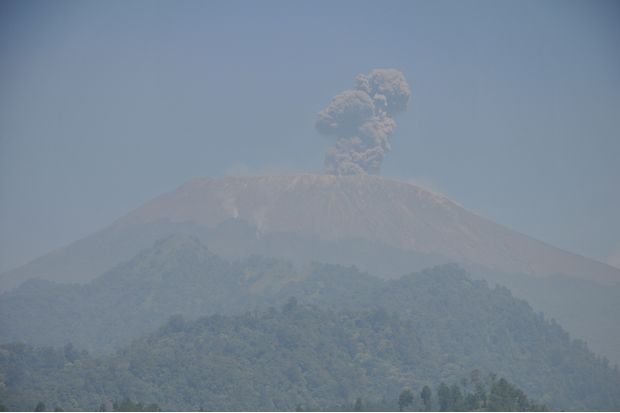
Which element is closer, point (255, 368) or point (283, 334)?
point (255, 368)

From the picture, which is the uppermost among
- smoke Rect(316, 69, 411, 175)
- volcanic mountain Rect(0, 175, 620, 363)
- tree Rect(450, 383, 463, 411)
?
smoke Rect(316, 69, 411, 175)

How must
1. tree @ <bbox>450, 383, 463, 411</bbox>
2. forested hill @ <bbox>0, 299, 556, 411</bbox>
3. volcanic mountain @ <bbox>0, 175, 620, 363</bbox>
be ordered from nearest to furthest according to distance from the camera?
tree @ <bbox>450, 383, 463, 411</bbox>, forested hill @ <bbox>0, 299, 556, 411</bbox>, volcanic mountain @ <bbox>0, 175, 620, 363</bbox>

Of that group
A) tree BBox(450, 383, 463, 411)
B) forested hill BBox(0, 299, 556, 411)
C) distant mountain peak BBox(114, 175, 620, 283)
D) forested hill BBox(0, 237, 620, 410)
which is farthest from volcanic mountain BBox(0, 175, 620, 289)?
tree BBox(450, 383, 463, 411)

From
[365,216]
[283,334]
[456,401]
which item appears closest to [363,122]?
[365,216]

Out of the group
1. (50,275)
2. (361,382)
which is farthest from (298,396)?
(50,275)

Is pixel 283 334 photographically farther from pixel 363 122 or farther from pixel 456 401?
pixel 363 122

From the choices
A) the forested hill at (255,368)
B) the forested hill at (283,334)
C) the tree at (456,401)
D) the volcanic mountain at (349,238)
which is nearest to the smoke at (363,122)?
the volcanic mountain at (349,238)

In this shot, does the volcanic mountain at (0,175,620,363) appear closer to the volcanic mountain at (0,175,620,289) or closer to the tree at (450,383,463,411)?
the volcanic mountain at (0,175,620,289)
